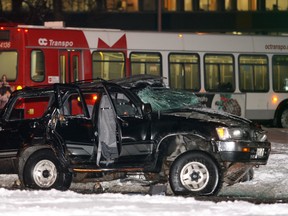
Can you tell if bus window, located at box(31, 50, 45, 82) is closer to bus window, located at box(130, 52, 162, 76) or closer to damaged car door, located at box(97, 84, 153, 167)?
bus window, located at box(130, 52, 162, 76)

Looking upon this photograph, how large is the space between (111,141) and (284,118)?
1521cm

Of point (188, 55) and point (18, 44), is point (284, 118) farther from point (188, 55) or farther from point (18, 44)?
point (18, 44)

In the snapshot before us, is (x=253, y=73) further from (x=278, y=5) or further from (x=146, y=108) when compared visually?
(x=278, y=5)

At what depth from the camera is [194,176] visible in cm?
1098

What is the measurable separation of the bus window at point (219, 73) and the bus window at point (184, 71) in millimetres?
359

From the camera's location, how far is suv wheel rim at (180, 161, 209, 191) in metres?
11.0

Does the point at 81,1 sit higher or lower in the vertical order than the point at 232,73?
higher

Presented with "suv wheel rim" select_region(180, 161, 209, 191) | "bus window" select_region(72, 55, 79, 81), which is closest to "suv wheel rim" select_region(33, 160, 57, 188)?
"suv wheel rim" select_region(180, 161, 209, 191)

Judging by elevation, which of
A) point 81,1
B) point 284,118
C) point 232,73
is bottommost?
point 284,118

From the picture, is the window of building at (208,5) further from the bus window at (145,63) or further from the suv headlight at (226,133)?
the suv headlight at (226,133)

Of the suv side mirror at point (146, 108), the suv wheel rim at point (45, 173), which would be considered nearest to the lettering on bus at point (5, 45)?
the suv wheel rim at point (45, 173)

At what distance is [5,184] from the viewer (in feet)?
41.8

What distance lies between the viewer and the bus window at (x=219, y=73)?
24.5m

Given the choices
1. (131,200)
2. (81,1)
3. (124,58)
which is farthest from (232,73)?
(81,1)
